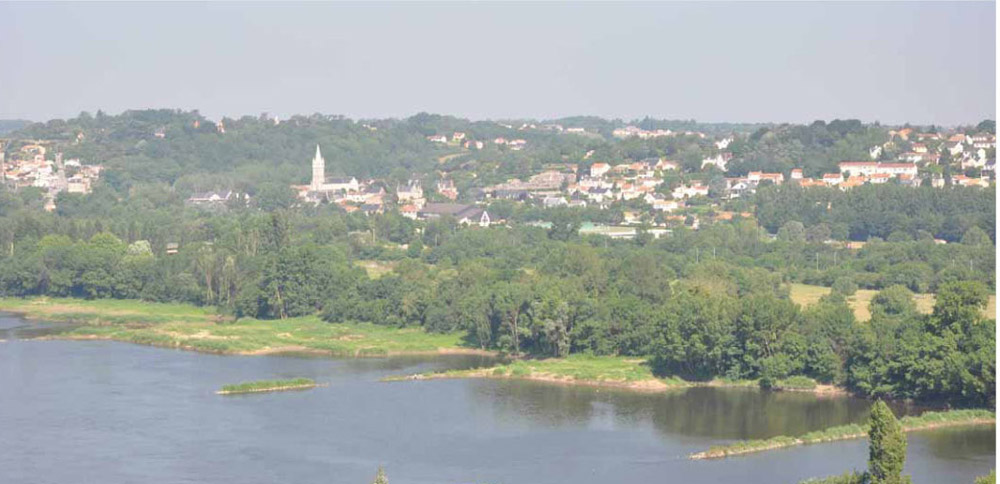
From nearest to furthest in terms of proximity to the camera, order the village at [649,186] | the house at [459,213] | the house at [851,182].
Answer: the house at [459,213], the village at [649,186], the house at [851,182]

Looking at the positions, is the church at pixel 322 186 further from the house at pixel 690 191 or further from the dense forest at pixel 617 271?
the house at pixel 690 191

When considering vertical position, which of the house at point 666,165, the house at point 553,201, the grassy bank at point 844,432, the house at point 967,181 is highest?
the house at point 666,165

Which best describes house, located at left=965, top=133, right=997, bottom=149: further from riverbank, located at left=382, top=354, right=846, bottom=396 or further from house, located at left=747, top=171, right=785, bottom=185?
riverbank, located at left=382, top=354, right=846, bottom=396

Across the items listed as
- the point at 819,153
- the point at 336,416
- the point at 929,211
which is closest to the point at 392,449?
the point at 336,416

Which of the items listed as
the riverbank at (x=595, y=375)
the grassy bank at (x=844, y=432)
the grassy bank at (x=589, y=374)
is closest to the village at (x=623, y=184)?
the grassy bank at (x=589, y=374)

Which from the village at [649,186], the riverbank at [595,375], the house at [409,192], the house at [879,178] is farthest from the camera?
the house at [409,192]

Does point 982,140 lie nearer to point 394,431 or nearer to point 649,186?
point 649,186

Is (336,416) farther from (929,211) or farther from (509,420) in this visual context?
(929,211)
